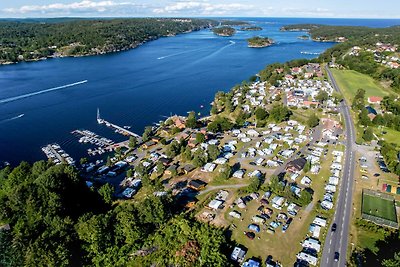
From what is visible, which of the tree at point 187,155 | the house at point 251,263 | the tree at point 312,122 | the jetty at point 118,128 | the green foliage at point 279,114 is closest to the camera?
the house at point 251,263

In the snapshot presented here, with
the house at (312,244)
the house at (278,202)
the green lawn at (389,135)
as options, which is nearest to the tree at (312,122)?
the green lawn at (389,135)

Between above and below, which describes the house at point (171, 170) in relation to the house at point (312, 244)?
below

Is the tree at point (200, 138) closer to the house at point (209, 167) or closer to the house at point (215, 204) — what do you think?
the house at point (209, 167)

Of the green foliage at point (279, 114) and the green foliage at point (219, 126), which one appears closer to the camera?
the green foliage at point (219, 126)

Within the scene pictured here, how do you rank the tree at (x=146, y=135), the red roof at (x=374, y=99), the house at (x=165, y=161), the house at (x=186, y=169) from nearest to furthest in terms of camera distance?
the house at (x=186, y=169) < the house at (x=165, y=161) < the tree at (x=146, y=135) < the red roof at (x=374, y=99)

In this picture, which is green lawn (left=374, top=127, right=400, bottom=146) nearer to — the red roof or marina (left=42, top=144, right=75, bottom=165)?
the red roof

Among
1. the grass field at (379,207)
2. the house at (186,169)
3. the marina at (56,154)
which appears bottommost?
the marina at (56,154)

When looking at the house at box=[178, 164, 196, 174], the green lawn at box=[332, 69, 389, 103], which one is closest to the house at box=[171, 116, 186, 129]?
the house at box=[178, 164, 196, 174]
